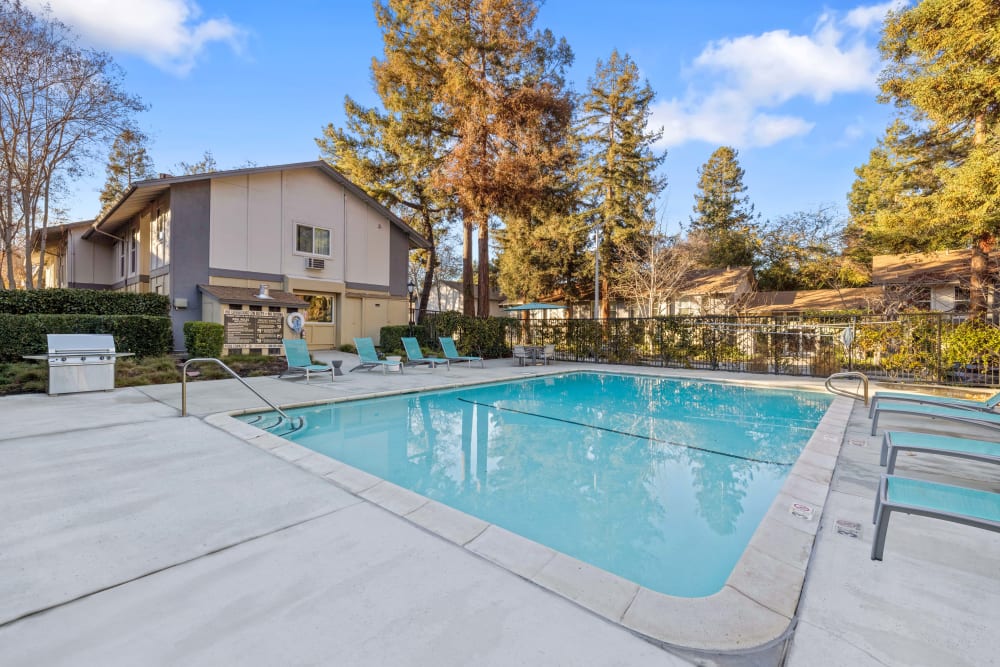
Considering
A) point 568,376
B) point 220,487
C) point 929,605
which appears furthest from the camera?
point 568,376

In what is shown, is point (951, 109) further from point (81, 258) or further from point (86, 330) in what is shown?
point (81, 258)

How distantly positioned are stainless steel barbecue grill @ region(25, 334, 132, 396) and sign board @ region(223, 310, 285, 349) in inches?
174

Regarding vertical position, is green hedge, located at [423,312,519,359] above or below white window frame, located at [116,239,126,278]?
below

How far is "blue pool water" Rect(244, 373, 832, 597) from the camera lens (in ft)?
11.6

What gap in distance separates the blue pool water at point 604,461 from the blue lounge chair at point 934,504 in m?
1.04

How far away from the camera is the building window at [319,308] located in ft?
55.3

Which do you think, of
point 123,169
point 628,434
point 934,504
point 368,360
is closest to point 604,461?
point 628,434

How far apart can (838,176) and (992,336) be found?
2428cm

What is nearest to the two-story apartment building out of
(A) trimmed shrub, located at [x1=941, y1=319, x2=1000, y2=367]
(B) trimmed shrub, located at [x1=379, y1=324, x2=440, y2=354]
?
(B) trimmed shrub, located at [x1=379, y1=324, x2=440, y2=354]

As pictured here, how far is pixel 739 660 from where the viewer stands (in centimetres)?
189

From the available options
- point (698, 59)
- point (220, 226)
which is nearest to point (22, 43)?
point (220, 226)

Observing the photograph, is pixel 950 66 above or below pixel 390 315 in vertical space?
above

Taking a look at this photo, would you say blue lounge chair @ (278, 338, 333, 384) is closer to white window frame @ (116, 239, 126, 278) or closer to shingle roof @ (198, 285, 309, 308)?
shingle roof @ (198, 285, 309, 308)

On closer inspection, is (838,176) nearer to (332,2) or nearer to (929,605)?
(332,2)
